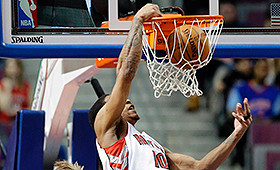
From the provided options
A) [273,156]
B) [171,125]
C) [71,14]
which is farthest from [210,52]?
[171,125]

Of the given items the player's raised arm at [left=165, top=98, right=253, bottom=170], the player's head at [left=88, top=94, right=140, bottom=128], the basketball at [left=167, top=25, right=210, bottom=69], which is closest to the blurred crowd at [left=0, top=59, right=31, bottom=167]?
the player's head at [left=88, top=94, right=140, bottom=128]

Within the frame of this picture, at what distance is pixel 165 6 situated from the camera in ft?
12.4

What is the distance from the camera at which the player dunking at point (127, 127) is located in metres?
3.04

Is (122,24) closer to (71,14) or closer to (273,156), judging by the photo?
(71,14)

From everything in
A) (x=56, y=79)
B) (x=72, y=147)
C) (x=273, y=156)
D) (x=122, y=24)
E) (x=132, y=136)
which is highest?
(x=122, y=24)

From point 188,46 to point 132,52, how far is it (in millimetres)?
351

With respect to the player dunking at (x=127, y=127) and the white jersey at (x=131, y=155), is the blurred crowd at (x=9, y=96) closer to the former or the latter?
the player dunking at (x=127, y=127)

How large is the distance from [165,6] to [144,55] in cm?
41

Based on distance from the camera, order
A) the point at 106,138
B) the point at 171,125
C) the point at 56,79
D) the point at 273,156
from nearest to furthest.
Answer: the point at 106,138
the point at 56,79
the point at 273,156
the point at 171,125

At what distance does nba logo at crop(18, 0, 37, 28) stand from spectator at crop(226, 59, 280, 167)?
3780 millimetres

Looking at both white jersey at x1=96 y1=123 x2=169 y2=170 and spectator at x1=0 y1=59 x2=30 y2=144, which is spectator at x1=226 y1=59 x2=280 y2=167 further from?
white jersey at x1=96 y1=123 x2=169 y2=170

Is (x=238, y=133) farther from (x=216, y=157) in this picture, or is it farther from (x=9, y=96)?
(x=9, y=96)

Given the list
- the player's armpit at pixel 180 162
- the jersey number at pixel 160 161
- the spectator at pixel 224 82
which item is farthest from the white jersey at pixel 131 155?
the spectator at pixel 224 82

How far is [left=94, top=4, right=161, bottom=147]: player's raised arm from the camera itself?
9.89 ft
